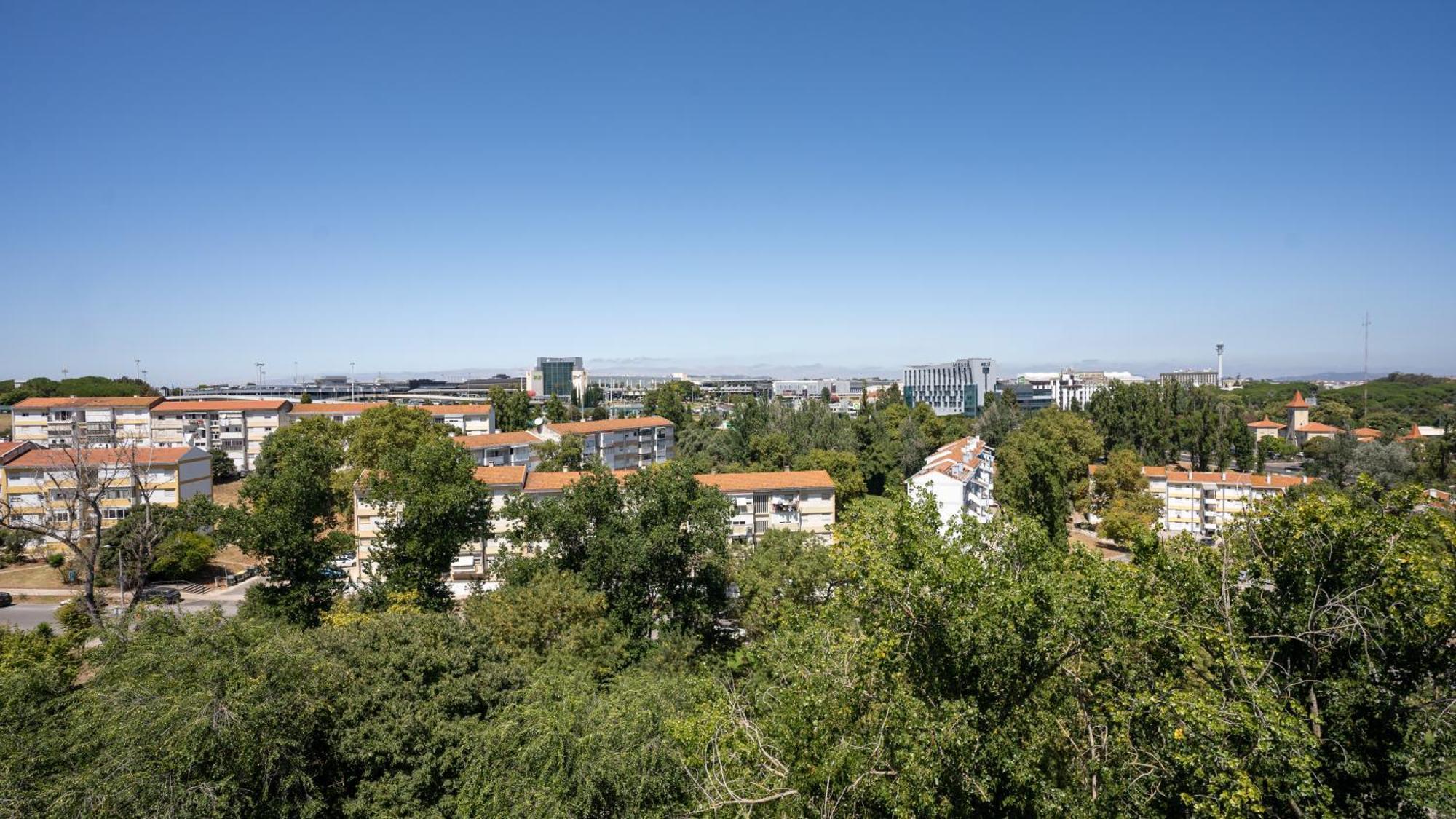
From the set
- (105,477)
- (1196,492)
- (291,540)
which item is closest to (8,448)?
(105,477)

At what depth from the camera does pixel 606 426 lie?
56.4 m

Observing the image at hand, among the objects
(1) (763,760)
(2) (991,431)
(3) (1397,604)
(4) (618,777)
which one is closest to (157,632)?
(4) (618,777)

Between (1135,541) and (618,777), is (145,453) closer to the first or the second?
(618,777)

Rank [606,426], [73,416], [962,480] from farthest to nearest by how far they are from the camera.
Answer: [606,426] < [73,416] < [962,480]

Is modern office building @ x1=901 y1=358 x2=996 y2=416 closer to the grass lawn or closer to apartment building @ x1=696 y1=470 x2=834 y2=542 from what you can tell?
apartment building @ x1=696 y1=470 x2=834 y2=542

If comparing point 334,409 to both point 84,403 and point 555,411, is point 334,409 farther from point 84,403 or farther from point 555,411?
point 555,411

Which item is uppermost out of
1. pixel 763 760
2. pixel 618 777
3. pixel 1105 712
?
pixel 1105 712

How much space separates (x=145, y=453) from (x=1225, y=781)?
4754 centimetres

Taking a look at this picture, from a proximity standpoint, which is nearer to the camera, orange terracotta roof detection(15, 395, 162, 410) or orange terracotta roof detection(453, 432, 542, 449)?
orange terracotta roof detection(453, 432, 542, 449)

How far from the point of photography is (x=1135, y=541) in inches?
408

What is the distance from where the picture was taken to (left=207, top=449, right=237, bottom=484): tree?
46.8 metres

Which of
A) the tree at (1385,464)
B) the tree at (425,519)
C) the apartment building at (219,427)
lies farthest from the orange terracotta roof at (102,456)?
the tree at (1385,464)

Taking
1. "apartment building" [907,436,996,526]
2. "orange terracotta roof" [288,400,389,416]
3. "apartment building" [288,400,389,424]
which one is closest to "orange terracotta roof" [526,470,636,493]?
"apartment building" [907,436,996,526]

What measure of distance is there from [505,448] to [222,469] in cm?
1920
